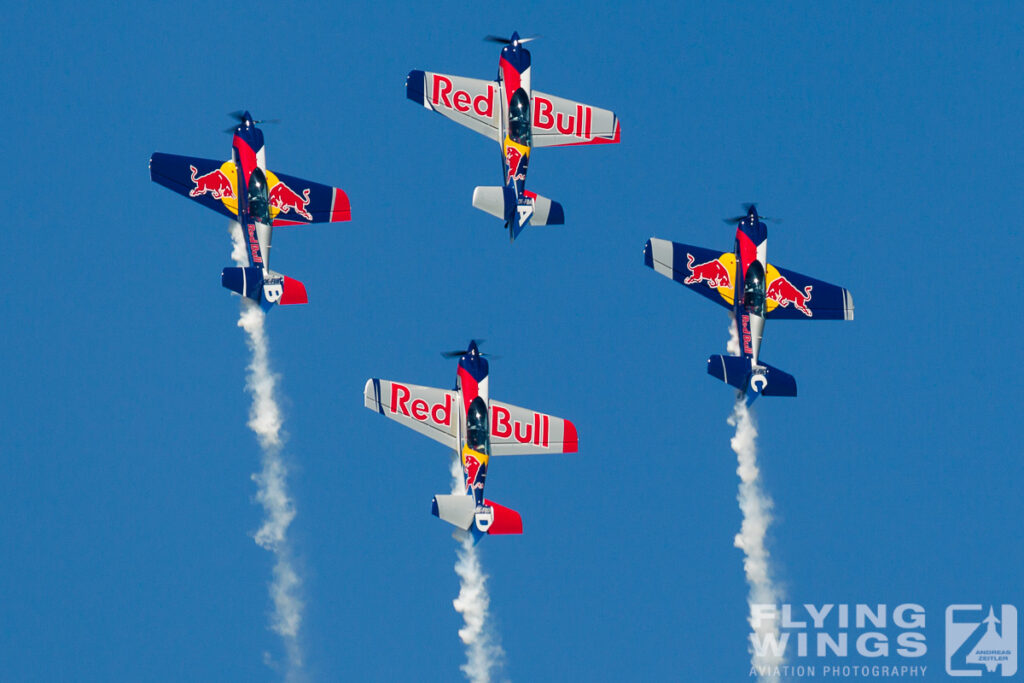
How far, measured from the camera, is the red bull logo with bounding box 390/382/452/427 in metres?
63.7

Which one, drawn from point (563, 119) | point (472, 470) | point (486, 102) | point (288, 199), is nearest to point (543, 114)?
point (563, 119)

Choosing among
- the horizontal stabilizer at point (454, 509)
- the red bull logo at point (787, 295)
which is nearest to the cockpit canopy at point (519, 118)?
the red bull logo at point (787, 295)

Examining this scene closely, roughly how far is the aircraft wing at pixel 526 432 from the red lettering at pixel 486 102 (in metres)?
9.58

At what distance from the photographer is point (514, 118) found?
219 ft

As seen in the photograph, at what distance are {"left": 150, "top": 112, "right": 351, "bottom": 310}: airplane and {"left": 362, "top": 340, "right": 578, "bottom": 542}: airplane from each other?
A: 457cm

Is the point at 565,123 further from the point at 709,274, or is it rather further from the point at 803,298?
the point at 803,298

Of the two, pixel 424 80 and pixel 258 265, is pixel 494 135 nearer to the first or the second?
pixel 424 80

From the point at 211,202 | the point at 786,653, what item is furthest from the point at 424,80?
the point at 786,653

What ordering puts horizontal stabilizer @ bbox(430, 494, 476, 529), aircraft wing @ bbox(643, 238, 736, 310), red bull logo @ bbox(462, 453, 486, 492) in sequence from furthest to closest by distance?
aircraft wing @ bbox(643, 238, 736, 310)
red bull logo @ bbox(462, 453, 486, 492)
horizontal stabilizer @ bbox(430, 494, 476, 529)

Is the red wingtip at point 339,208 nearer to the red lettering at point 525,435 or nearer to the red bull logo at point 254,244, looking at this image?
the red bull logo at point 254,244

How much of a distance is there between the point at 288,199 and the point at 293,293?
4.11 metres

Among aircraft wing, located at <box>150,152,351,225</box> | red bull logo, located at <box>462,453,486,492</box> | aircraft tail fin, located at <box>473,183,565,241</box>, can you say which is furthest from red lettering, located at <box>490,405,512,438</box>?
aircraft wing, located at <box>150,152,351,225</box>

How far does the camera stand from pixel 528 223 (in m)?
65.6

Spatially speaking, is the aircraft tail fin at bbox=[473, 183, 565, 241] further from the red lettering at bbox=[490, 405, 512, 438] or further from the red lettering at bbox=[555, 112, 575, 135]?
the red lettering at bbox=[490, 405, 512, 438]
